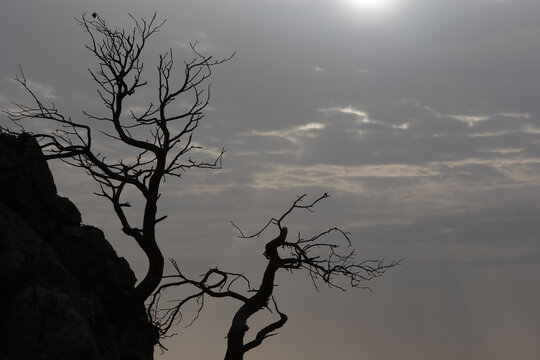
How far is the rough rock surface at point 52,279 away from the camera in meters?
18.0

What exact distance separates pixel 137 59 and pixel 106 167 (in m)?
3.34

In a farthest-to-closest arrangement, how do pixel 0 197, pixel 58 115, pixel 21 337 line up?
pixel 58 115 < pixel 0 197 < pixel 21 337

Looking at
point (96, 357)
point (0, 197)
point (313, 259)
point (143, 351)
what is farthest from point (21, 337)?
point (313, 259)

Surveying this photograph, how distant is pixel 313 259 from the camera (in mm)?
22953

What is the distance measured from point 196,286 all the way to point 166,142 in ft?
15.1

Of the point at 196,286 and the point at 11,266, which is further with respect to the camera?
the point at 196,286

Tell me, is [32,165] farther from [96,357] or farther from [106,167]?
[96,357]

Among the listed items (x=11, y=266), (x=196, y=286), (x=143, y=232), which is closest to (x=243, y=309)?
(x=196, y=286)

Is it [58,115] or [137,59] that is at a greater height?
[137,59]

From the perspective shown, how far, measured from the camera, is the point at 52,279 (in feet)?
64.4

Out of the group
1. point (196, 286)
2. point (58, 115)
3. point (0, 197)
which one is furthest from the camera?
point (196, 286)

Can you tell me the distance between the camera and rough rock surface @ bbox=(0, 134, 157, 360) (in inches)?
707

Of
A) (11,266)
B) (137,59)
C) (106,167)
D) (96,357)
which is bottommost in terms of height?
(96,357)

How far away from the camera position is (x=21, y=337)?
58.6 feet
